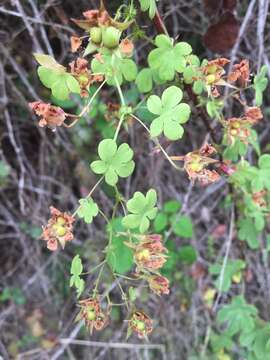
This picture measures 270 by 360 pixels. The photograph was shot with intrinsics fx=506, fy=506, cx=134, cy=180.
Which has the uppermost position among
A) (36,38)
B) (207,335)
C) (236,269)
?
(36,38)

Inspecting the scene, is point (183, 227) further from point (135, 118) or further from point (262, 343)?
point (135, 118)

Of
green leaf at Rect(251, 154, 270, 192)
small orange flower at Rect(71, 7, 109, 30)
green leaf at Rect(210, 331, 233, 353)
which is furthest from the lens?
green leaf at Rect(210, 331, 233, 353)

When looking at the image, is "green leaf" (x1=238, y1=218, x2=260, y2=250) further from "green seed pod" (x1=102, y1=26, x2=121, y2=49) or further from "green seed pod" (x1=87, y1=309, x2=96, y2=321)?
"green seed pod" (x1=102, y1=26, x2=121, y2=49)

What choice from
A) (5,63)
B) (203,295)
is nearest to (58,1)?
(5,63)

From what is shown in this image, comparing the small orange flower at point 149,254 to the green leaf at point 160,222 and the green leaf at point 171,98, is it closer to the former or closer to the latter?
the green leaf at point 171,98

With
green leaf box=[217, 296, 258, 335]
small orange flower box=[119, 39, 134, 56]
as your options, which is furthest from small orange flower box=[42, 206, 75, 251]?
green leaf box=[217, 296, 258, 335]

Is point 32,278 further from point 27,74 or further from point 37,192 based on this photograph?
point 27,74
